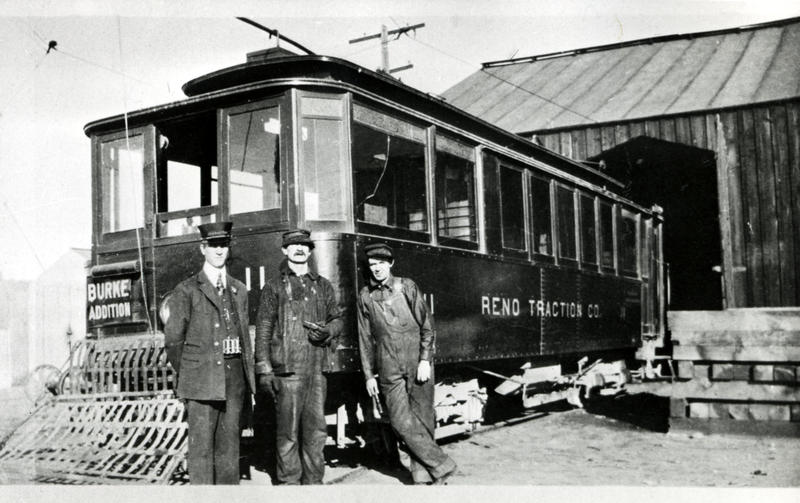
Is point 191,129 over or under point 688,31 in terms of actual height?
under

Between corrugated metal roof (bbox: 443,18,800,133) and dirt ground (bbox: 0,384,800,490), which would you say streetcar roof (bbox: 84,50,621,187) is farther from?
corrugated metal roof (bbox: 443,18,800,133)

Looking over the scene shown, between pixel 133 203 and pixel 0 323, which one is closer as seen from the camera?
pixel 133 203

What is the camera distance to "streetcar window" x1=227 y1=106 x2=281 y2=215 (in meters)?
5.38

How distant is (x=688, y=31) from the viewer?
15.3 m

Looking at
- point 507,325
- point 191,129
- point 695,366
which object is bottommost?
point 695,366

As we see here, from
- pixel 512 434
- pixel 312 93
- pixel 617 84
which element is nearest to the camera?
pixel 312 93

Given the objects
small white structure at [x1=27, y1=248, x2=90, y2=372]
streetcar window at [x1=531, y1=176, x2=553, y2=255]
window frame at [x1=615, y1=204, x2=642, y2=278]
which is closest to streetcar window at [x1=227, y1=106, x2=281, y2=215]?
streetcar window at [x1=531, y1=176, x2=553, y2=255]

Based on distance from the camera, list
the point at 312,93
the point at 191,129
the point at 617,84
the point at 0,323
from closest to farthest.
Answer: the point at 312,93 < the point at 191,129 < the point at 0,323 < the point at 617,84

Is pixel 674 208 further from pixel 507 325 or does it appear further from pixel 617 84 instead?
pixel 507 325

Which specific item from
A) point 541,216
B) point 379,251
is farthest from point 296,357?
point 541,216

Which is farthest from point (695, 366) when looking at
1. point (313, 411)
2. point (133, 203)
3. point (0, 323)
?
point (0, 323)

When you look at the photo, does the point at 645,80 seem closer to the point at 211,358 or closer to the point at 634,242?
the point at 634,242

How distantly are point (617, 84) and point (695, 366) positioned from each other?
8.80 meters

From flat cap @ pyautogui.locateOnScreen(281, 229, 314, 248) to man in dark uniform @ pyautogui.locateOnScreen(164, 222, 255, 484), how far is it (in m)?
0.43
